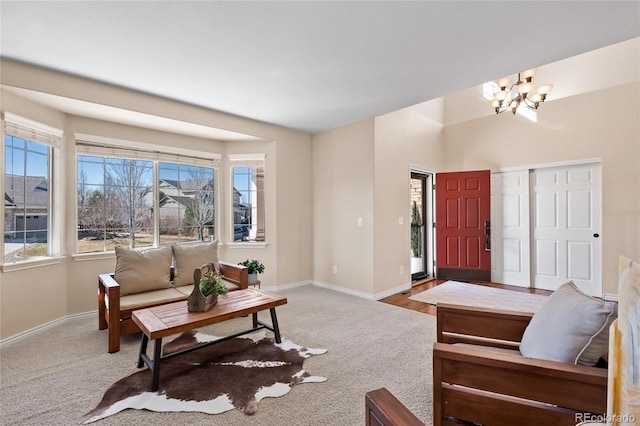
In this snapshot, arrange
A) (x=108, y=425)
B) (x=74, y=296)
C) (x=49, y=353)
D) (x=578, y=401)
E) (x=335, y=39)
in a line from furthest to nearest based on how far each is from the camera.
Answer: (x=74, y=296), (x=49, y=353), (x=335, y=39), (x=108, y=425), (x=578, y=401)

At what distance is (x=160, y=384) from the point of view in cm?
208

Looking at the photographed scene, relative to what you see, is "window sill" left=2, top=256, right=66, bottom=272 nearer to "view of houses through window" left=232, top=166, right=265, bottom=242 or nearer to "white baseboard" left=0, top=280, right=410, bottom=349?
"white baseboard" left=0, top=280, right=410, bottom=349

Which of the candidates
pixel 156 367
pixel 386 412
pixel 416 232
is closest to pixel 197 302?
pixel 156 367

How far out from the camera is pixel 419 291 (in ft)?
14.9

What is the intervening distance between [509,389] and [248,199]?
13.8ft

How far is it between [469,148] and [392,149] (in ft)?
6.36

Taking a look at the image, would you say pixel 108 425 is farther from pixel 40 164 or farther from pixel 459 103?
pixel 459 103

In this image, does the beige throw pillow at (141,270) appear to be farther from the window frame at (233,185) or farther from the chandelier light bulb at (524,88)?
the chandelier light bulb at (524,88)

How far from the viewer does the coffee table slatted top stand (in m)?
2.04

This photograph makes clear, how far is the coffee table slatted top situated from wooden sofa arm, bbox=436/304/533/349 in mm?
1416

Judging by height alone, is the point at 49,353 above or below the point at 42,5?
below

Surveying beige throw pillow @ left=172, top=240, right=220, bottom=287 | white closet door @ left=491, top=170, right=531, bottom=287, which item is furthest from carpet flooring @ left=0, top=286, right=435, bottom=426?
white closet door @ left=491, top=170, right=531, bottom=287

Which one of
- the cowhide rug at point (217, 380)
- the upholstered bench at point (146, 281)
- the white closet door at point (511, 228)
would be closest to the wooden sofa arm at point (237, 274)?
the upholstered bench at point (146, 281)

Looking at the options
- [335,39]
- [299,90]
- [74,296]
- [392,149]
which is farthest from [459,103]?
[74,296]
